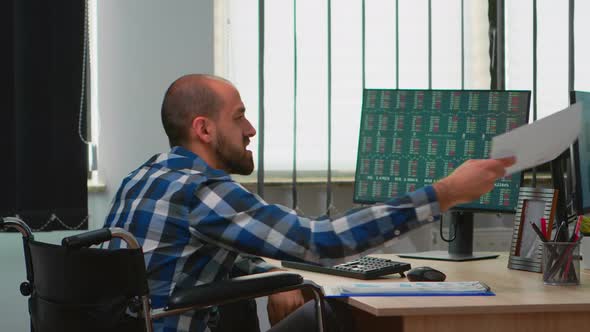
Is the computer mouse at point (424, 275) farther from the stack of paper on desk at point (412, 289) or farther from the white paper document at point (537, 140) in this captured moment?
the white paper document at point (537, 140)

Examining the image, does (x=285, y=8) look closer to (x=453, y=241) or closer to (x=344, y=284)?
A: (x=453, y=241)

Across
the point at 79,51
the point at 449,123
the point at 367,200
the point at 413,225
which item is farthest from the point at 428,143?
the point at 79,51

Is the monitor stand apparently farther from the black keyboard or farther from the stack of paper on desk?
the stack of paper on desk

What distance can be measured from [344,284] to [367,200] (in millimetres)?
675

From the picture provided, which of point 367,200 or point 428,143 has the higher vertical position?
point 428,143

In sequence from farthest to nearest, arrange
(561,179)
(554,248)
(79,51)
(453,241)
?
(79,51)
(453,241)
(561,179)
(554,248)

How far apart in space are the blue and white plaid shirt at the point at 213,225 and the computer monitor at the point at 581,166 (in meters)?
0.59

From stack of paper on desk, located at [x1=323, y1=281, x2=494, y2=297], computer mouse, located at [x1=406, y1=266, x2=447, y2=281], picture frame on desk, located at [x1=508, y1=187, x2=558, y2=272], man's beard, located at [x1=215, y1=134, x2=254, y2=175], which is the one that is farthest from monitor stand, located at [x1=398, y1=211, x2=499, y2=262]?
man's beard, located at [x1=215, y1=134, x2=254, y2=175]

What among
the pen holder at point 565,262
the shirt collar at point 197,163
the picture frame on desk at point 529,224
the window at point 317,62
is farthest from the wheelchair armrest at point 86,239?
the window at point 317,62

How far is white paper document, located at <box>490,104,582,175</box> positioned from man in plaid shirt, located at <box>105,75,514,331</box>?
12 cm

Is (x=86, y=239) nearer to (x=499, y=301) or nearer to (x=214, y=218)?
(x=214, y=218)

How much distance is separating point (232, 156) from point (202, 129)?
3.7 inches

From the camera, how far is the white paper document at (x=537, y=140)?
1.35 metres

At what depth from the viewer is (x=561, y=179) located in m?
1.97
